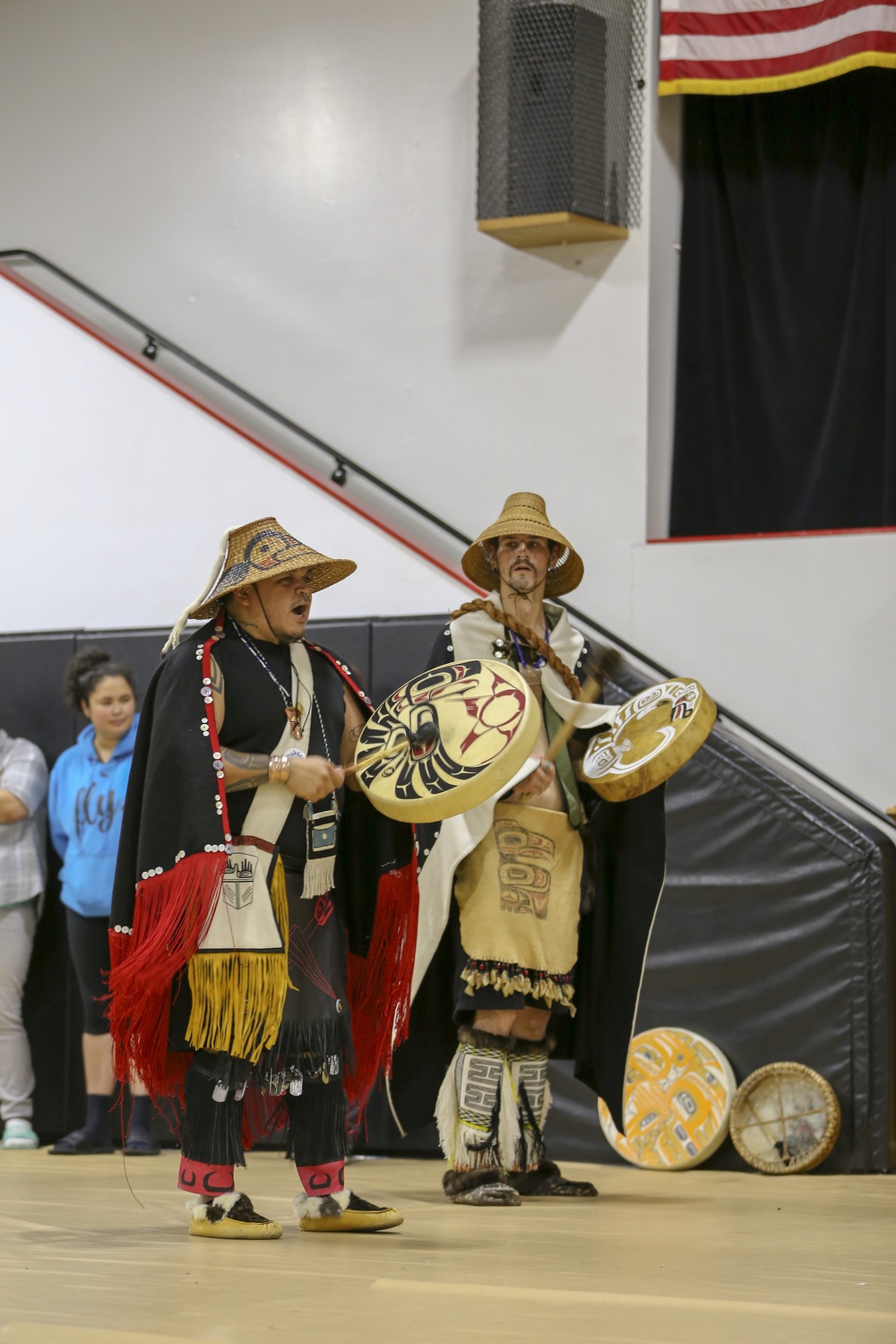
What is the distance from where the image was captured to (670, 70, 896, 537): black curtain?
6.34m

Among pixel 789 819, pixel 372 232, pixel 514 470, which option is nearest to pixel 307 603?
pixel 789 819

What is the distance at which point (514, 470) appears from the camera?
6.69 meters

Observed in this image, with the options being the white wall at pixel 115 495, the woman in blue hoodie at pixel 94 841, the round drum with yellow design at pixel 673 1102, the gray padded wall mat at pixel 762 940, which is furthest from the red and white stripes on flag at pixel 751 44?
the round drum with yellow design at pixel 673 1102

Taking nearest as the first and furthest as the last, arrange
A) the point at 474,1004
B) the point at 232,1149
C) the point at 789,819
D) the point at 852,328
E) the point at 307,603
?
the point at 232,1149
the point at 307,603
the point at 474,1004
the point at 789,819
the point at 852,328

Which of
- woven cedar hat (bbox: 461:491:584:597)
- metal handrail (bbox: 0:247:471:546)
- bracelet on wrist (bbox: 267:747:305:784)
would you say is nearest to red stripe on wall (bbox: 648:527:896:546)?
metal handrail (bbox: 0:247:471:546)

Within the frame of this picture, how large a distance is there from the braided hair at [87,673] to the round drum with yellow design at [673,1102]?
1.96 m

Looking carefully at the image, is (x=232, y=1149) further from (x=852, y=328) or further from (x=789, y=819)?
(x=852, y=328)

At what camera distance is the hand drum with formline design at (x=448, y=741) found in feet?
10.1

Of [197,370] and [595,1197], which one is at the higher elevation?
[197,370]

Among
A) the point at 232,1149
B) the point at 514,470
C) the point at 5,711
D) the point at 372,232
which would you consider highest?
the point at 372,232

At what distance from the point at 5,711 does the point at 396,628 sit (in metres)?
1.47

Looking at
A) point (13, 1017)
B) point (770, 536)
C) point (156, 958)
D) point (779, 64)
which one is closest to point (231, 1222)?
point (156, 958)

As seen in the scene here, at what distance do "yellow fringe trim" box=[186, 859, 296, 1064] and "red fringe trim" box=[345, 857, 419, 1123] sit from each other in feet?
1.02

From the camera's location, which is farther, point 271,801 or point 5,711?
point 5,711
